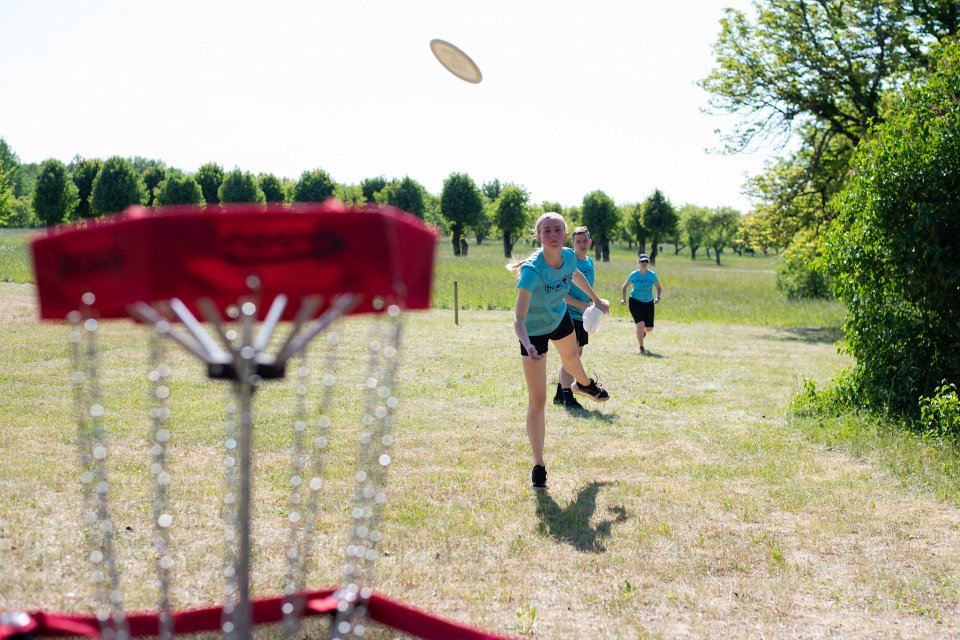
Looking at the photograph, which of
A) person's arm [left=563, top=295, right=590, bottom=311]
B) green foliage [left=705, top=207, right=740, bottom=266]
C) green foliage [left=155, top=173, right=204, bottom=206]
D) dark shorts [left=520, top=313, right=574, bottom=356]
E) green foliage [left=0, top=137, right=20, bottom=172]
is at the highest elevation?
green foliage [left=0, top=137, right=20, bottom=172]

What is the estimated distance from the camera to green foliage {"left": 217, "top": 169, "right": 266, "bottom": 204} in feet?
291

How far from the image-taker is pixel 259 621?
3668mm

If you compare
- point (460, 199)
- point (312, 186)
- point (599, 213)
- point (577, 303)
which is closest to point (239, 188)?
point (312, 186)

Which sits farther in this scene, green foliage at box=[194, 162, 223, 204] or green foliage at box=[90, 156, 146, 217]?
green foliage at box=[194, 162, 223, 204]

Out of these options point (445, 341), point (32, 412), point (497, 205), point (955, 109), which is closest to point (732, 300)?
point (445, 341)

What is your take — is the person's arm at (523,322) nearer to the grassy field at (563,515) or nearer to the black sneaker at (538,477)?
the black sneaker at (538,477)

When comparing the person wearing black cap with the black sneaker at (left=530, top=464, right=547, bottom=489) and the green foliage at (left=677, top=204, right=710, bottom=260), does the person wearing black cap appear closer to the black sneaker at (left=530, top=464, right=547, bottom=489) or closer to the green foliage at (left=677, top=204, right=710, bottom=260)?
the black sneaker at (left=530, top=464, right=547, bottom=489)

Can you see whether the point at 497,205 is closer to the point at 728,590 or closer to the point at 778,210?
the point at 778,210

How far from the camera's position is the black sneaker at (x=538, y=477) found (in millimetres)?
6594

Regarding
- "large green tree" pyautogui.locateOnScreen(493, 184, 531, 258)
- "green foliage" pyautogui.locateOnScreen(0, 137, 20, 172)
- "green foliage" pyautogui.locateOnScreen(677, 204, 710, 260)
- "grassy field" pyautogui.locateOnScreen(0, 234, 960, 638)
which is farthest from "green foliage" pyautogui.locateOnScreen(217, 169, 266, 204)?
"grassy field" pyautogui.locateOnScreen(0, 234, 960, 638)

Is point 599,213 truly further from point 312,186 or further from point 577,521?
point 577,521

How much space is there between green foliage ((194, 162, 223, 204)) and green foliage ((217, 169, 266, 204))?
160 cm

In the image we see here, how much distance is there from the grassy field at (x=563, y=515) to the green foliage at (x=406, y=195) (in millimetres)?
84781

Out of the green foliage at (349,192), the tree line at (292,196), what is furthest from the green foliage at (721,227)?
the green foliage at (349,192)
